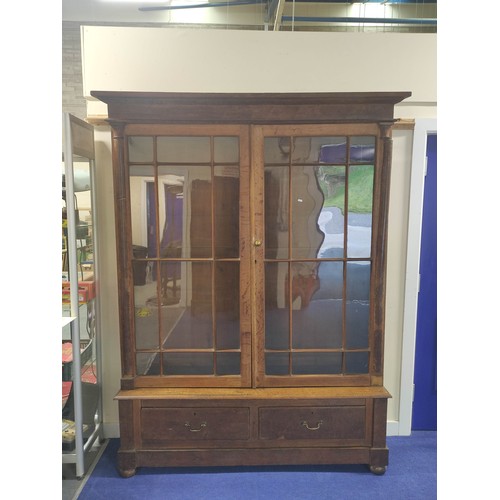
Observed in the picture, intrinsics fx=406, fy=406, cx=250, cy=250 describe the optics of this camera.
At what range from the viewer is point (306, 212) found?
7.25 ft

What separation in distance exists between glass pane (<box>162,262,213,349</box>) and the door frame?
1274 millimetres

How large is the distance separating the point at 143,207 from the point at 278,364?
45.0 inches

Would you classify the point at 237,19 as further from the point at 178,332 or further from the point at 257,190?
the point at 178,332

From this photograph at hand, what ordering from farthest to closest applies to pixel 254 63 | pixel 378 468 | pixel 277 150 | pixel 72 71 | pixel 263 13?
1. pixel 72 71
2. pixel 263 13
3. pixel 254 63
4. pixel 378 468
5. pixel 277 150

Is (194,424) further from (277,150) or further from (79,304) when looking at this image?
(277,150)

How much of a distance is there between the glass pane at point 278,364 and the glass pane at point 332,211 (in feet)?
1.96

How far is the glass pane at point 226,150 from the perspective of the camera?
2.16m

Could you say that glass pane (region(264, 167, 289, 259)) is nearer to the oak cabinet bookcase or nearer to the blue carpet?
the oak cabinet bookcase

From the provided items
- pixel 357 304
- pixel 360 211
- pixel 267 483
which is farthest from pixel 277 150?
pixel 267 483

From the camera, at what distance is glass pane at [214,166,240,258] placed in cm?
218

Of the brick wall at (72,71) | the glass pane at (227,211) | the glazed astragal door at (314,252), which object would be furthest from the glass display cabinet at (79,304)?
the brick wall at (72,71)

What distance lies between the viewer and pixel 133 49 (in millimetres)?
2420

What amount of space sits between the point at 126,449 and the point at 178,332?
0.69 metres

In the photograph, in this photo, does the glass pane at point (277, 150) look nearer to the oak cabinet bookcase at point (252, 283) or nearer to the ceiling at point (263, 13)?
the oak cabinet bookcase at point (252, 283)
